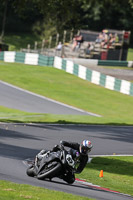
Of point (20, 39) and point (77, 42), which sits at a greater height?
point (77, 42)

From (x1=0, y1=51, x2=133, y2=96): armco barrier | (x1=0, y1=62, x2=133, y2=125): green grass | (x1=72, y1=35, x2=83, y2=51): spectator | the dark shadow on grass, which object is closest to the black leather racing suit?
the dark shadow on grass

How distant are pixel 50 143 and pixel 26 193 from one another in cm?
1011

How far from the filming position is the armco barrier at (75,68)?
147 feet

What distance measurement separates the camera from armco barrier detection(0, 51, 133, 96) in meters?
44.7

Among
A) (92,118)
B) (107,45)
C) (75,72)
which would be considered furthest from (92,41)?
(92,118)

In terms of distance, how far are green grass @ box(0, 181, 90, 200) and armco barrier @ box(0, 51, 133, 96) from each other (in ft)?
105

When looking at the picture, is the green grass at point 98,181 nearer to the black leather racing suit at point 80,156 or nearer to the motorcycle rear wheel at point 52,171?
the motorcycle rear wheel at point 52,171

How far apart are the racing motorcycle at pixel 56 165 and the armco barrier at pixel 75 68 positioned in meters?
30.4

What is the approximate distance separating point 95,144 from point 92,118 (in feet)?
30.5

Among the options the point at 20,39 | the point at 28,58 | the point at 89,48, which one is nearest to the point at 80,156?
the point at 28,58

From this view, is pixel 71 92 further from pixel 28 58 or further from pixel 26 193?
pixel 26 193

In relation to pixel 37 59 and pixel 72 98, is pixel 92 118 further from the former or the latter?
pixel 37 59

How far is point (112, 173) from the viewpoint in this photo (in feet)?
55.9

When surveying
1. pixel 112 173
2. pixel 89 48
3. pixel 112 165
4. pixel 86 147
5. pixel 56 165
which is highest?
pixel 86 147
